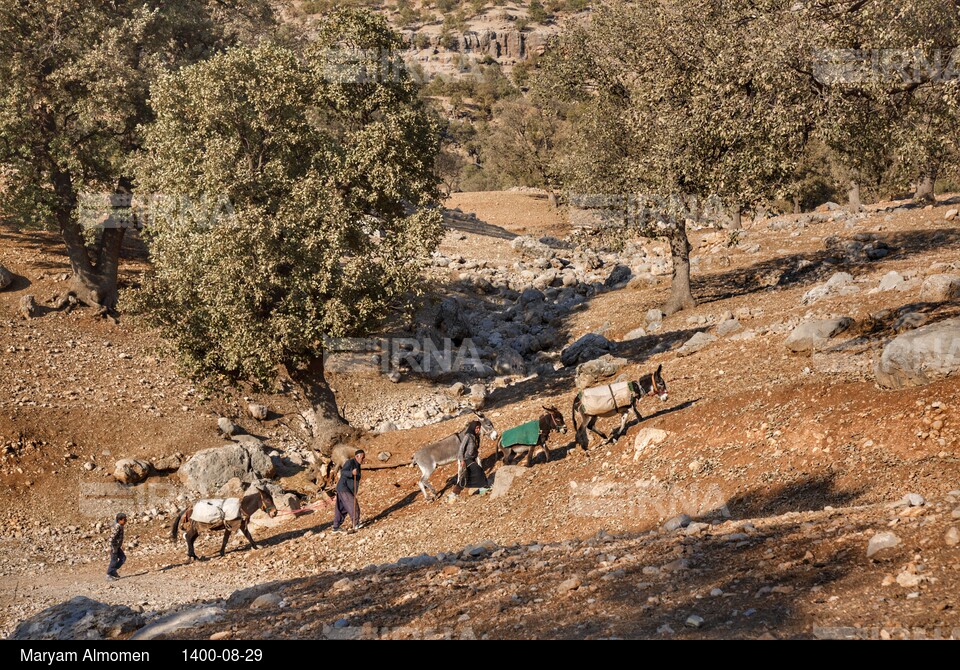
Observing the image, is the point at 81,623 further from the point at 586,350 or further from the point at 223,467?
the point at 586,350

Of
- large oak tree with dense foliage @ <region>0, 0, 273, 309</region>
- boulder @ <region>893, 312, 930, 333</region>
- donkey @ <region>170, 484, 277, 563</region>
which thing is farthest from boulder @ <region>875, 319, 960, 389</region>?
large oak tree with dense foliage @ <region>0, 0, 273, 309</region>

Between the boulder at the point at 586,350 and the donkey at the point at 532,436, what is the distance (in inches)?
391

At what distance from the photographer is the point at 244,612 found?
1096 cm

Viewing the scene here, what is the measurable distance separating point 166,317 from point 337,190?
6.20 metres

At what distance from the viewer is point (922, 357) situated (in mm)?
14641

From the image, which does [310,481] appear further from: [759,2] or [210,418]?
[759,2]

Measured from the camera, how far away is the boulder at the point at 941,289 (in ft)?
68.6

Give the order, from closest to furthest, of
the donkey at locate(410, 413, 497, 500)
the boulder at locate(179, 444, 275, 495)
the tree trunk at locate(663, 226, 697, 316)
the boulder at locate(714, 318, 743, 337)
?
the donkey at locate(410, 413, 497, 500), the boulder at locate(179, 444, 275, 495), the boulder at locate(714, 318, 743, 337), the tree trunk at locate(663, 226, 697, 316)

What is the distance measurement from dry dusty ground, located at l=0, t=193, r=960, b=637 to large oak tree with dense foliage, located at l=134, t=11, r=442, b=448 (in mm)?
4467

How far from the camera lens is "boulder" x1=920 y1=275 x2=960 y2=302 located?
2091cm

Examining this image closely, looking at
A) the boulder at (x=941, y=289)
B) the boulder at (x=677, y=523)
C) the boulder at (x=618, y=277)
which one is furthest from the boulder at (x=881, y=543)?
the boulder at (x=618, y=277)

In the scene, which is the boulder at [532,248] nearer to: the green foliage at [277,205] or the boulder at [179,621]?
the green foliage at [277,205]

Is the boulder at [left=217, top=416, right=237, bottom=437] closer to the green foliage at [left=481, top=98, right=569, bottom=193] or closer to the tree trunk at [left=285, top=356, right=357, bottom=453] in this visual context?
the tree trunk at [left=285, top=356, right=357, bottom=453]

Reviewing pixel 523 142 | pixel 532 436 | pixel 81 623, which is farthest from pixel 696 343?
pixel 523 142
